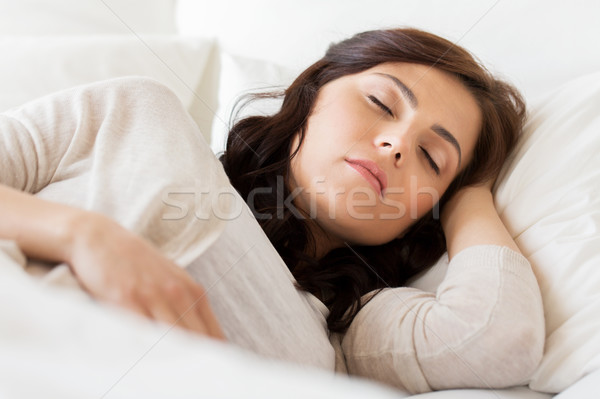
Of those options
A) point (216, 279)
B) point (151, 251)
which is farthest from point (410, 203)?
point (151, 251)

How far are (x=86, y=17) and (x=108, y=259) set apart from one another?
1203mm

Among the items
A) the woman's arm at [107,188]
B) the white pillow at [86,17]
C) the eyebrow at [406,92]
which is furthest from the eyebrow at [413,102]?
the white pillow at [86,17]

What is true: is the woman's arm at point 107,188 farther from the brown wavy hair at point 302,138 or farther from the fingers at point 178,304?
the brown wavy hair at point 302,138

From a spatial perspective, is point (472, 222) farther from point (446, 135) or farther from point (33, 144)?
point (33, 144)

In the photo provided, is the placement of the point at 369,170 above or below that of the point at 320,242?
above

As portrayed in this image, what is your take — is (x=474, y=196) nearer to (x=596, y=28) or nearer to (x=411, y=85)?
Answer: (x=411, y=85)

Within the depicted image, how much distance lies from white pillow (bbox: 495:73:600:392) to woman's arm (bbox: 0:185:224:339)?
1.59 ft

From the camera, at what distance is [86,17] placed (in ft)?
5.02

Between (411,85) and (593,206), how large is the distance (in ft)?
1.17

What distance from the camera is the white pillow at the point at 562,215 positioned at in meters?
0.77

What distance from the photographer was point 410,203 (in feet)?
3.29

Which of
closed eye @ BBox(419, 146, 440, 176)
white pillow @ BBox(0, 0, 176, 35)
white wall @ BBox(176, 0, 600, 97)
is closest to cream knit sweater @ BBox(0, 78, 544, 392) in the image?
closed eye @ BBox(419, 146, 440, 176)

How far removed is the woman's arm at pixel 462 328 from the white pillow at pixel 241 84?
54cm

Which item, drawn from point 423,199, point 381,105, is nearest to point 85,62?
point 381,105
